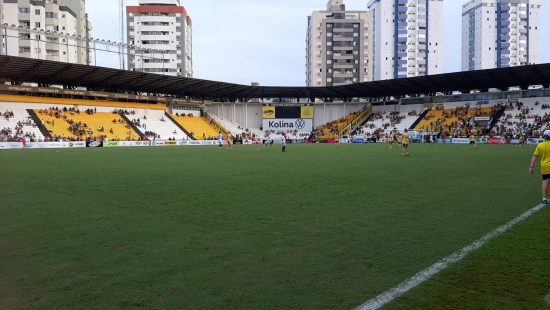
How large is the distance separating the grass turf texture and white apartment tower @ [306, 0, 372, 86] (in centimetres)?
11966

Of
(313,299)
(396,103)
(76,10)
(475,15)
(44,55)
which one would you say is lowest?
(313,299)

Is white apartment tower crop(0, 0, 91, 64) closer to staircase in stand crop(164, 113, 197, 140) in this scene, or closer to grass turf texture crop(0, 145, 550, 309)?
staircase in stand crop(164, 113, 197, 140)

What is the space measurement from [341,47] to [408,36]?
2316cm

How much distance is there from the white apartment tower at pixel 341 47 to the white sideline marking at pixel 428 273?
12332cm

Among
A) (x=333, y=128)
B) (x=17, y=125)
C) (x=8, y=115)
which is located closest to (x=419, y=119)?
(x=333, y=128)

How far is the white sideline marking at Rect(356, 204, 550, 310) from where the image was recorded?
4193mm

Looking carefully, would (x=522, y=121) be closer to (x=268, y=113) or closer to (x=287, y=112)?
(x=287, y=112)

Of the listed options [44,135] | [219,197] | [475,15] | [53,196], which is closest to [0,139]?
[44,135]

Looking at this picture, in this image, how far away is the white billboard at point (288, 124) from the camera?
8219cm

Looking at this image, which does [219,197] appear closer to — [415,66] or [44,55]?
[44,55]

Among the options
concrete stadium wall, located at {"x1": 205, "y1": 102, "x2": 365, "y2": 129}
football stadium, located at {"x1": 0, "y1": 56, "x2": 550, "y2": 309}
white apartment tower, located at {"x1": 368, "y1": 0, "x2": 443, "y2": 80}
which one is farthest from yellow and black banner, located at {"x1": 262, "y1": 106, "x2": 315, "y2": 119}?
football stadium, located at {"x1": 0, "y1": 56, "x2": 550, "y2": 309}

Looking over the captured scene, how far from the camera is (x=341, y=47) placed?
127250mm

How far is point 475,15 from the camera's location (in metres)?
142

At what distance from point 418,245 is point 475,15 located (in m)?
157
